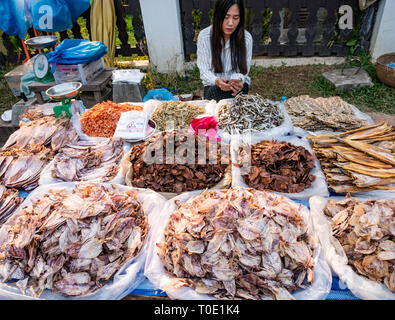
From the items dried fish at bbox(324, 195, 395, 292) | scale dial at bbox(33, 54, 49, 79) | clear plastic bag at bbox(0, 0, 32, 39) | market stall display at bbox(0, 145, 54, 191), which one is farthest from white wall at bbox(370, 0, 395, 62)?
clear plastic bag at bbox(0, 0, 32, 39)

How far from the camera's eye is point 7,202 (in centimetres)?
218

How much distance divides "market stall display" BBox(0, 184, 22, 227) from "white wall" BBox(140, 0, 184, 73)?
14.9ft

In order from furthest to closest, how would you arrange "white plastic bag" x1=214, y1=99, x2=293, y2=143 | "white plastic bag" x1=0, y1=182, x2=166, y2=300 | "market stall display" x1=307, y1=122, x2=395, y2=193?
"white plastic bag" x1=214, y1=99, x2=293, y2=143
"market stall display" x1=307, y1=122, x2=395, y2=193
"white plastic bag" x1=0, y1=182, x2=166, y2=300

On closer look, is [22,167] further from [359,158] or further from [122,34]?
[122,34]

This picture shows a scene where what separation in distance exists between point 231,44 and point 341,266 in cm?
300

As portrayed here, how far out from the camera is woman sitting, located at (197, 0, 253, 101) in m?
3.29

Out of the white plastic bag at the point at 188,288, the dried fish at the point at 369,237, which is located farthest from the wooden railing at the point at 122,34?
the dried fish at the point at 369,237

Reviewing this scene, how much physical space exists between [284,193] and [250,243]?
0.69 m

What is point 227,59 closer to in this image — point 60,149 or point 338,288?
point 60,149

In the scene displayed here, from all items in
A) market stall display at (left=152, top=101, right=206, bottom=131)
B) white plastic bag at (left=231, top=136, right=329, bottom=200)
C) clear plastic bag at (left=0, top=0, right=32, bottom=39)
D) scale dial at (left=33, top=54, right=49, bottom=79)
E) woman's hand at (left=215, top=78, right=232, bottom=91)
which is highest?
clear plastic bag at (left=0, top=0, right=32, bottom=39)

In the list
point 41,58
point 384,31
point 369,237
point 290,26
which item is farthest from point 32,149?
point 384,31

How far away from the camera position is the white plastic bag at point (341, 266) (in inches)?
58.4

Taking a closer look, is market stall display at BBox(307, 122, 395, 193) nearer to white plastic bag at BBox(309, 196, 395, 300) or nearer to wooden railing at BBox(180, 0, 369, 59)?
white plastic bag at BBox(309, 196, 395, 300)

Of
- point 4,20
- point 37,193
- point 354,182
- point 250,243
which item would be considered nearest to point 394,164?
point 354,182
